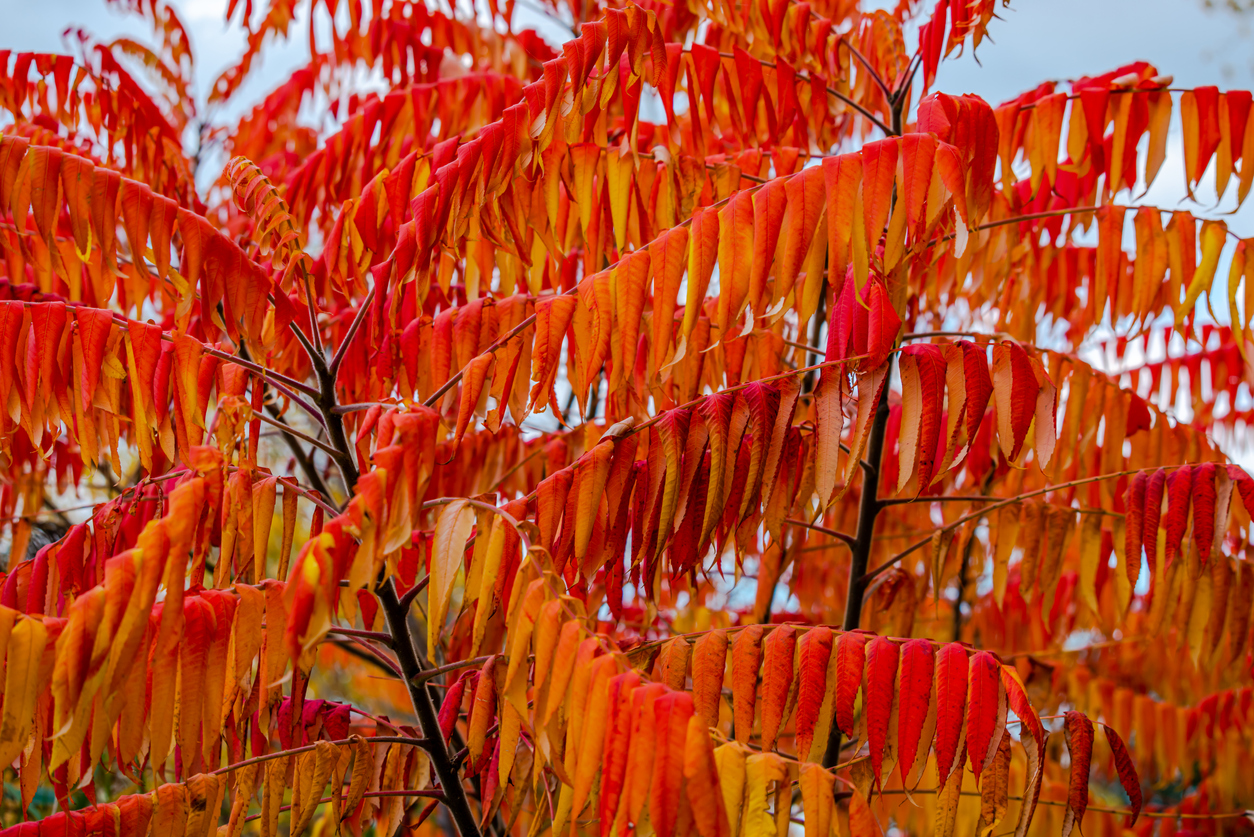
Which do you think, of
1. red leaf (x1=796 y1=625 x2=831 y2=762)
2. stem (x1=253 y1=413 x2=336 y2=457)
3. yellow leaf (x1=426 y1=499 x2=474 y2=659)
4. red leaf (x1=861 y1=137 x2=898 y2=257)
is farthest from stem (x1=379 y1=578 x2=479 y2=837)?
red leaf (x1=861 y1=137 x2=898 y2=257)

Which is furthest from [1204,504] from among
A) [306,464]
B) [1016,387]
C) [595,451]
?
[306,464]

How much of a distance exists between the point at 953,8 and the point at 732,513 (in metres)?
1.14

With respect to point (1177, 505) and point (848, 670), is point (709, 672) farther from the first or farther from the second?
point (1177, 505)

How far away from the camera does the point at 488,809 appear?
1648 millimetres

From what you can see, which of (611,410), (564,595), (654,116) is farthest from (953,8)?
(654,116)

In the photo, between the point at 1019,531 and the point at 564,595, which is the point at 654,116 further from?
the point at 564,595

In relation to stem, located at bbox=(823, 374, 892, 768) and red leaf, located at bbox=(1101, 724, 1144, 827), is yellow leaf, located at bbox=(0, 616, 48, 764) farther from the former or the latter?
stem, located at bbox=(823, 374, 892, 768)

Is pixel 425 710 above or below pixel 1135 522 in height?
below

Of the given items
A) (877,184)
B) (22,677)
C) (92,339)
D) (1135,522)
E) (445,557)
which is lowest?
(22,677)

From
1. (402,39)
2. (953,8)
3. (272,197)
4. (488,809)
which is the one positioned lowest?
(488,809)

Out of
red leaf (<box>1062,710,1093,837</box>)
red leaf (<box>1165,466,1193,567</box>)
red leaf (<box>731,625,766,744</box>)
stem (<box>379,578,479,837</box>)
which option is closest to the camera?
red leaf (<box>1062,710,1093,837</box>)

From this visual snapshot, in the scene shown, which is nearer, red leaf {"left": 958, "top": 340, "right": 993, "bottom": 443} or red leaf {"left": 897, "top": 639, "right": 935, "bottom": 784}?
red leaf {"left": 897, "top": 639, "right": 935, "bottom": 784}

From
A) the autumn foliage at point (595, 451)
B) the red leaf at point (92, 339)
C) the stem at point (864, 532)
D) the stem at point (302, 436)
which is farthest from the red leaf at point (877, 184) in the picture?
the red leaf at point (92, 339)

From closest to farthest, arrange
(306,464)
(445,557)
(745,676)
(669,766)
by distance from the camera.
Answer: (669,766)
(445,557)
(745,676)
(306,464)
